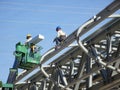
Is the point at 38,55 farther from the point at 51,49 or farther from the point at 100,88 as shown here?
the point at 100,88

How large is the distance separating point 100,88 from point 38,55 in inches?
149

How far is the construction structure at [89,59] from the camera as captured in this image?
→ 1290 centimetres

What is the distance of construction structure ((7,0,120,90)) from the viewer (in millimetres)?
12901

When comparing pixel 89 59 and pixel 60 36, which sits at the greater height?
pixel 60 36

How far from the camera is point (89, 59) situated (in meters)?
14.7

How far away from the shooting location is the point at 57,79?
53.7 feet

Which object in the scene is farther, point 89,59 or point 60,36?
point 60,36

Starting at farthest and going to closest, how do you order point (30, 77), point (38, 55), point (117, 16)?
point (30, 77), point (38, 55), point (117, 16)

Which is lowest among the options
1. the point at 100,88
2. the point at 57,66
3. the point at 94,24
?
the point at 100,88

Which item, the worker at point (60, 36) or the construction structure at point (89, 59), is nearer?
the construction structure at point (89, 59)

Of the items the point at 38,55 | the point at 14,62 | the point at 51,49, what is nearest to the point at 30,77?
the point at 14,62

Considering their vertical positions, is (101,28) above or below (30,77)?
above

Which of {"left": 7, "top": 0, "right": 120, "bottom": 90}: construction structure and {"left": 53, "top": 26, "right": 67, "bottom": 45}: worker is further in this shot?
{"left": 53, "top": 26, "right": 67, "bottom": 45}: worker

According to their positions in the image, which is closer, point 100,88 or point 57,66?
point 100,88
